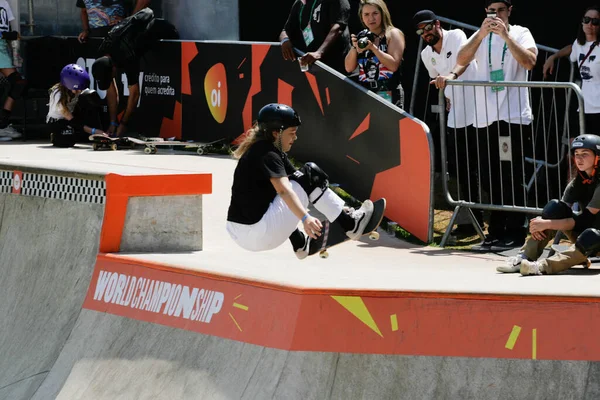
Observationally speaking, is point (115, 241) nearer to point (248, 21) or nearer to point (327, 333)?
point (327, 333)

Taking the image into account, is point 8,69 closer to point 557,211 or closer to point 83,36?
point 83,36

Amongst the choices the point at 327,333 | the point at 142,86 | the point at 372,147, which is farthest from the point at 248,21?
the point at 327,333

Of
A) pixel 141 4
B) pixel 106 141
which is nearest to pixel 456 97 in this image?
pixel 106 141

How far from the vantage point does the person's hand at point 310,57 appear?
34.3ft

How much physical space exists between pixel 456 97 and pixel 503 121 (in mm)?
517

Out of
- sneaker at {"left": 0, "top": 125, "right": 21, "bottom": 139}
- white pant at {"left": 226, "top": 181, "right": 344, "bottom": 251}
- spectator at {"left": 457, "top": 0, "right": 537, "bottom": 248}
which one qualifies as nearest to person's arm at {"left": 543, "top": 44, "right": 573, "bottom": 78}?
spectator at {"left": 457, "top": 0, "right": 537, "bottom": 248}

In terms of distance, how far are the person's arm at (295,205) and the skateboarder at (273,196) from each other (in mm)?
58

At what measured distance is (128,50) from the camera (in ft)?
43.7

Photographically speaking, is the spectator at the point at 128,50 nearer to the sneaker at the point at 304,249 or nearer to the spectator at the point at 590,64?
the spectator at the point at 590,64

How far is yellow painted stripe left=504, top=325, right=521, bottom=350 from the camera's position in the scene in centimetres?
610

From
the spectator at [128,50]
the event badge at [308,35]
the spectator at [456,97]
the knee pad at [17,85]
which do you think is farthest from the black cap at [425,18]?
the knee pad at [17,85]

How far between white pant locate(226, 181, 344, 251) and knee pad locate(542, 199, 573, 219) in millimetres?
1531

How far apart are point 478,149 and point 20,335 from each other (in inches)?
168

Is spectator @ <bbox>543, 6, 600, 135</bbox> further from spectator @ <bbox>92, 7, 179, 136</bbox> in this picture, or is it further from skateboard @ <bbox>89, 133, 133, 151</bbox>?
skateboard @ <bbox>89, 133, 133, 151</bbox>
